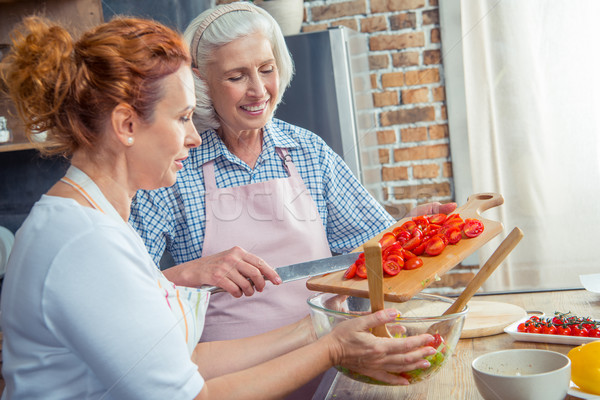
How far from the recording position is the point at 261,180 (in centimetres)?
121

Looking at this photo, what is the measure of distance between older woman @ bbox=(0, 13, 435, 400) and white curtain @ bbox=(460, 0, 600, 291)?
5.19 ft

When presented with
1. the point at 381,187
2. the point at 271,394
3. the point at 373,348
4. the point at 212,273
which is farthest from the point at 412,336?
the point at 381,187

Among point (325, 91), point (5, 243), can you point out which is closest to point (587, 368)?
point (325, 91)

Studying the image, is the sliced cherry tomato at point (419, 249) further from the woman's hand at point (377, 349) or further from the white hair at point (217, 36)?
the white hair at point (217, 36)

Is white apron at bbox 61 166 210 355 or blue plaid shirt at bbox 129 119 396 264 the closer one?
white apron at bbox 61 166 210 355

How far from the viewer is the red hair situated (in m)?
0.69

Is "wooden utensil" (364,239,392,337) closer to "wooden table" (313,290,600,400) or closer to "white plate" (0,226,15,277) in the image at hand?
"wooden table" (313,290,600,400)

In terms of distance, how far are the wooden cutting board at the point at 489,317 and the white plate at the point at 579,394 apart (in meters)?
0.22

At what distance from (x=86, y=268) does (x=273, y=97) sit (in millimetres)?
655

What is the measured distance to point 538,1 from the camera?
6.67 ft

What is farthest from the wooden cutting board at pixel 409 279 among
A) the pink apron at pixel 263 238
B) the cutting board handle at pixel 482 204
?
the pink apron at pixel 263 238

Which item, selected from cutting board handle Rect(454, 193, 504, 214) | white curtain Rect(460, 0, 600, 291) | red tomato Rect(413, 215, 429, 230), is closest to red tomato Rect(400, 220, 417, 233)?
red tomato Rect(413, 215, 429, 230)

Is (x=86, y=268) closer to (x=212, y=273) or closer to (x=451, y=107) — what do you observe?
(x=212, y=273)

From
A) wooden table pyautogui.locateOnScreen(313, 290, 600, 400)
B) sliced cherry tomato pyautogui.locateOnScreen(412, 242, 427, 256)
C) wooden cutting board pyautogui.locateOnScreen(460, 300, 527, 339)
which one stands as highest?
sliced cherry tomato pyautogui.locateOnScreen(412, 242, 427, 256)
